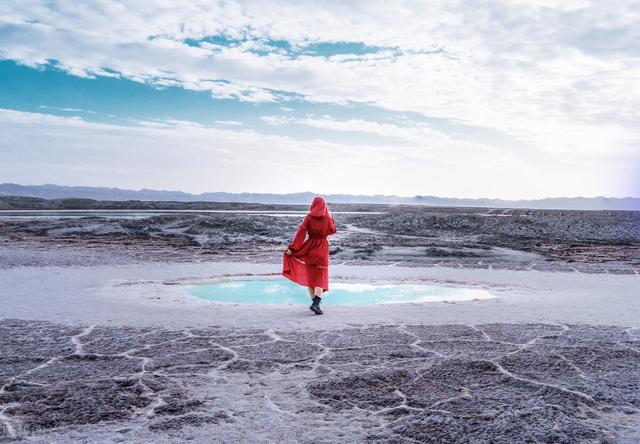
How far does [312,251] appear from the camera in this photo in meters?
8.62

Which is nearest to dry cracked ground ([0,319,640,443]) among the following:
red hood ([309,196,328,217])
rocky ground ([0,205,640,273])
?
red hood ([309,196,328,217])

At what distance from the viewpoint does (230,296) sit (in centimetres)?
997

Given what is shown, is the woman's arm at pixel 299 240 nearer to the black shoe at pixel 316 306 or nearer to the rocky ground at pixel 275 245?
the black shoe at pixel 316 306

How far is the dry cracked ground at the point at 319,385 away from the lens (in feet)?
12.7

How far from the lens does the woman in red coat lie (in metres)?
8.55

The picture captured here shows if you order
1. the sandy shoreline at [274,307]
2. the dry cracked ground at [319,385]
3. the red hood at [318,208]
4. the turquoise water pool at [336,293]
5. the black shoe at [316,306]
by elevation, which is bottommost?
the turquoise water pool at [336,293]

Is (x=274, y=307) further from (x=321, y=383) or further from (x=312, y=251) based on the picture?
(x=321, y=383)

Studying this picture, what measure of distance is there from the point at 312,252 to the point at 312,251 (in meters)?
0.02

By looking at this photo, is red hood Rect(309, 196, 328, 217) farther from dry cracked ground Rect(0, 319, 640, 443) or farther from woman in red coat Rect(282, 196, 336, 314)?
dry cracked ground Rect(0, 319, 640, 443)

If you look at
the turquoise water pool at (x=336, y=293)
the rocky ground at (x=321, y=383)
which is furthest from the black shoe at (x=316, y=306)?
the turquoise water pool at (x=336, y=293)

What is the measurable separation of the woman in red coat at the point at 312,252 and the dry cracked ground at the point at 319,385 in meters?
1.75

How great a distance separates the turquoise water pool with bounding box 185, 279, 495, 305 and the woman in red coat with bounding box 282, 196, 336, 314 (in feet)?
3.26

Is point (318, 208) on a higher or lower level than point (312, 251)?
higher

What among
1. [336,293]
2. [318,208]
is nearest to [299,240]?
[318,208]
